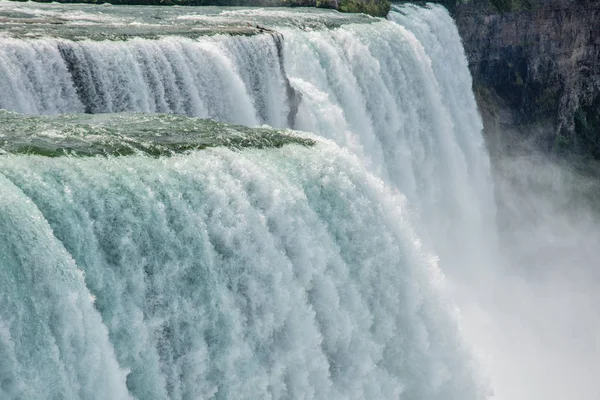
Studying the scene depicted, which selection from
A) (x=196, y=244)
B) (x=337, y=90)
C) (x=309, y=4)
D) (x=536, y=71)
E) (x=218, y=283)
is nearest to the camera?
(x=196, y=244)

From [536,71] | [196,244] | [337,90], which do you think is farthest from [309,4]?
[196,244]

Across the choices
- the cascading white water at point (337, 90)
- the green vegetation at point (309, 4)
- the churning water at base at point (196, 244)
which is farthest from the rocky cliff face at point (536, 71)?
the churning water at base at point (196, 244)

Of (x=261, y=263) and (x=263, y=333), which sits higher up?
(x=261, y=263)

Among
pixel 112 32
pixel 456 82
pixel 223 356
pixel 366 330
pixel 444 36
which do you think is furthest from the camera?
pixel 444 36

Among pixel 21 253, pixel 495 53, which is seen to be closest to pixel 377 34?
pixel 495 53

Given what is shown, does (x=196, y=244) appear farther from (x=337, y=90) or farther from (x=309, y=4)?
(x=309, y=4)

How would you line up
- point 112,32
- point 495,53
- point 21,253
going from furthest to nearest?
point 495,53 → point 112,32 → point 21,253

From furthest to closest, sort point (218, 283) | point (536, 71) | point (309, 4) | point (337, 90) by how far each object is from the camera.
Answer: point (536, 71) < point (309, 4) < point (337, 90) < point (218, 283)

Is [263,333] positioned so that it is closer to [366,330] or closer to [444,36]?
[366,330]
